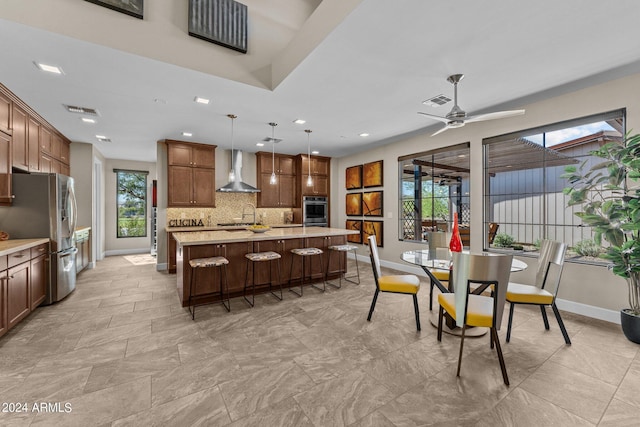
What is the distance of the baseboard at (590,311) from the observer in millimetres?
3086

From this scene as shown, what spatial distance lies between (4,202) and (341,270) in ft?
15.4

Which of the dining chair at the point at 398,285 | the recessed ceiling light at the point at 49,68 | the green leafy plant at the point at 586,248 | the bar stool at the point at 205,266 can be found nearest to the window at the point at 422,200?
the green leafy plant at the point at 586,248

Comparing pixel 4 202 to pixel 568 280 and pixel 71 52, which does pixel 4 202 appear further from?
pixel 568 280

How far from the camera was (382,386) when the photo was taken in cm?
199

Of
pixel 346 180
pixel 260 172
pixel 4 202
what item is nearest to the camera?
pixel 4 202

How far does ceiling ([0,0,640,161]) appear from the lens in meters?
2.12

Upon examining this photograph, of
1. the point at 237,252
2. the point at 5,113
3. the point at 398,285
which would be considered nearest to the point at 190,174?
the point at 5,113

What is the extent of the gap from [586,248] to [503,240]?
1010 mm

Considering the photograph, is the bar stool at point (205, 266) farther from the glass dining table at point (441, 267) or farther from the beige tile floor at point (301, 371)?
the glass dining table at point (441, 267)

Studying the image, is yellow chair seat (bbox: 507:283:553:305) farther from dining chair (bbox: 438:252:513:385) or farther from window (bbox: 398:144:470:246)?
window (bbox: 398:144:470:246)

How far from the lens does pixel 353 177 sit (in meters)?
7.06

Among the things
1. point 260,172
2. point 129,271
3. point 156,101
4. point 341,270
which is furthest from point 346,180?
point 129,271

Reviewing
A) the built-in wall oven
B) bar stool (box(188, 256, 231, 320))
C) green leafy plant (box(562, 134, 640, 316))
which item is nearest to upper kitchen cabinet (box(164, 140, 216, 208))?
the built-in wall oven

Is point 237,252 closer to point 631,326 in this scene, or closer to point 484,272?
point 484,272
